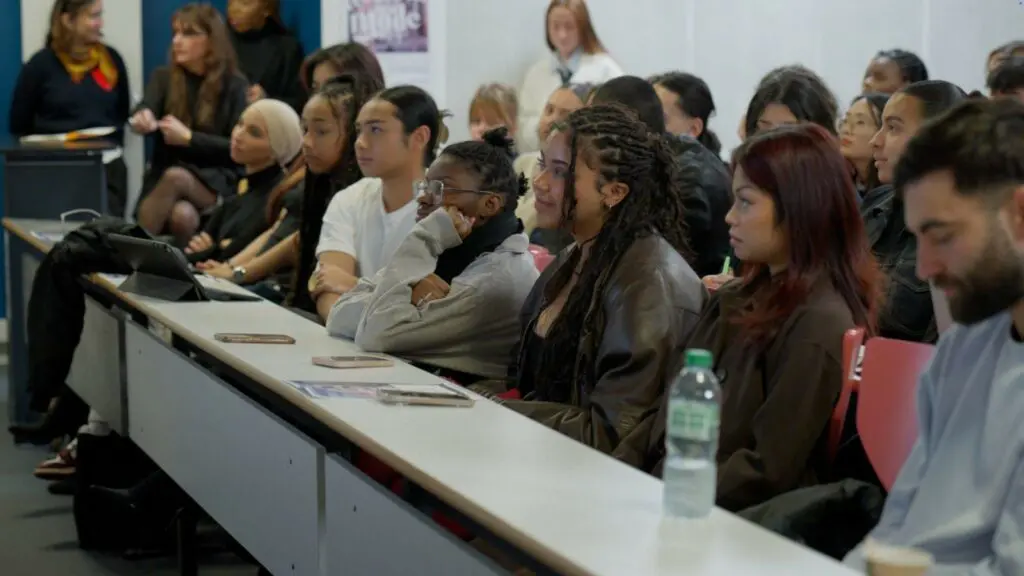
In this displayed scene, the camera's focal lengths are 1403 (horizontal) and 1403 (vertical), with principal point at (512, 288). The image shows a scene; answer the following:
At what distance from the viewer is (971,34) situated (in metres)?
6.21

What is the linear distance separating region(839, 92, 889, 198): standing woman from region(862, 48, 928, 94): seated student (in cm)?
74

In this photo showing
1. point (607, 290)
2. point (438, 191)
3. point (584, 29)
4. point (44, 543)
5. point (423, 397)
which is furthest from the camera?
point (584, 29)

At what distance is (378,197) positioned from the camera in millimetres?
3928

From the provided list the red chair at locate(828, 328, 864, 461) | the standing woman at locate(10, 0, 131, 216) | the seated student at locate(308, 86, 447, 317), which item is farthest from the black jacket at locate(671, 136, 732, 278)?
the standing woman at locate(10, 0, 131, 216)

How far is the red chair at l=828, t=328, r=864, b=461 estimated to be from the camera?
215 cm

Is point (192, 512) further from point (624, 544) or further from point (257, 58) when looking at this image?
point (257, 58)

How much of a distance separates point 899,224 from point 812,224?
3.58ft

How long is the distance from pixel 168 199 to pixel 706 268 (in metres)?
2.65

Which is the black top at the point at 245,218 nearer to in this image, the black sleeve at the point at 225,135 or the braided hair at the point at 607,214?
the black sleeve at the point at 225,135

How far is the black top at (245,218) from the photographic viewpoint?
505 centimetres

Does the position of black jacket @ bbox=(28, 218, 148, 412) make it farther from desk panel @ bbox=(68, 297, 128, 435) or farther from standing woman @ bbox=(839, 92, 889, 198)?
standing woman @ bbox=(839, 92, 889, 198)

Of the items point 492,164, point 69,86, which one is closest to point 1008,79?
point 492,164

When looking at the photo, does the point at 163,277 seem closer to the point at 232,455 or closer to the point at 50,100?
the point at 232,455

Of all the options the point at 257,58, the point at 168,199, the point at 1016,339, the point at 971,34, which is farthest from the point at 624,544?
the point at 257,58
